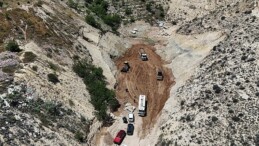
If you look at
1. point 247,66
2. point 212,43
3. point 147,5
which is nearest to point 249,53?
point 247,66

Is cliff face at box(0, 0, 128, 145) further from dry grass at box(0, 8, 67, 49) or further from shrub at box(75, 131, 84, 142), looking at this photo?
shrub at box(75, 131, 84, 142)

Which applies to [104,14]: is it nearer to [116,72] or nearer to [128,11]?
[128,11]

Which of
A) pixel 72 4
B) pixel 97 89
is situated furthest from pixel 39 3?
pixel 97 89

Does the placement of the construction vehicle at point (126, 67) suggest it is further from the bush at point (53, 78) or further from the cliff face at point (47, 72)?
the bush at point (53, 78)

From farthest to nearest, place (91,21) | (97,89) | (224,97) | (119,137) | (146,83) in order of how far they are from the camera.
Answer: (91,21) → (146,83) → (97,89) → (119,137) → (224,97)

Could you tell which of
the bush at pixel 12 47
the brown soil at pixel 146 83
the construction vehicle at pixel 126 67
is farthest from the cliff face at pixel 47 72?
the brown soil at pixel 146 83

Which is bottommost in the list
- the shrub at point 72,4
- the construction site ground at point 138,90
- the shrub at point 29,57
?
the construction site ground at point 138,90

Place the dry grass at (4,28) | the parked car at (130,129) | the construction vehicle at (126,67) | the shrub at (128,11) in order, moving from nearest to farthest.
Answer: the parked car at (130,129), the dry grass at (4,28), the construction vehicle at (126,67), the shrub at (128,11)
